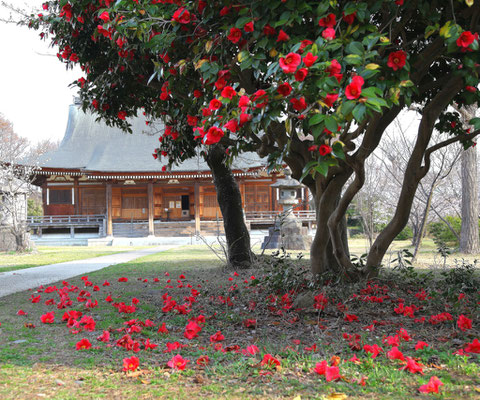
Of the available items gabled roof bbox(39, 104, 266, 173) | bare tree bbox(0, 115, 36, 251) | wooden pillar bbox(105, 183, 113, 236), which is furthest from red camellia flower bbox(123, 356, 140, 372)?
wooden pillar bbox(105, 183, 113, 236)

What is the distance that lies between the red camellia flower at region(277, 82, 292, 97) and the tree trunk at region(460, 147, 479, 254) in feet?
38.0

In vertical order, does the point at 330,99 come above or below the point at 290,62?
below

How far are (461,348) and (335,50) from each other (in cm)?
209

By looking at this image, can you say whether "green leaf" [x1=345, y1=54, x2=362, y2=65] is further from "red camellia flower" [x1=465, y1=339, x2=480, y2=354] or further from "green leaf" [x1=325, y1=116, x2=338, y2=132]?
"red camellia flower" [x1=465, y1=339, x2=480, y2=354]

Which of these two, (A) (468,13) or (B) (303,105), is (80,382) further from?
(A) (468,13)

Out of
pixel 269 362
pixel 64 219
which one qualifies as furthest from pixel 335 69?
pixel 64 219

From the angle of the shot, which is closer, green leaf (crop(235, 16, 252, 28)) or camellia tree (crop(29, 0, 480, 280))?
camellia tree (crop(29, 0, 480, 280))

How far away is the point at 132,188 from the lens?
25062 millimetres

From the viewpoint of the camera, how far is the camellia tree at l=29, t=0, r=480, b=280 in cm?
218

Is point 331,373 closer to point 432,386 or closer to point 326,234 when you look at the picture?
point 432,386

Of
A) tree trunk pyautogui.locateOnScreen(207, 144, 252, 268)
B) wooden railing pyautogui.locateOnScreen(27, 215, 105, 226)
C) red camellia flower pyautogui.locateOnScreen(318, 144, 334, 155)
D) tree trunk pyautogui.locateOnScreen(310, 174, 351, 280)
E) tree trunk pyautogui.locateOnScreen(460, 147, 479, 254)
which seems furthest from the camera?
wooden railing pyautogui.locateOnScreen(27, 215, 105, 226)

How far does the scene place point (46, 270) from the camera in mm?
8844

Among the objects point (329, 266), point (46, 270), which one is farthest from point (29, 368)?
point (46, 270)

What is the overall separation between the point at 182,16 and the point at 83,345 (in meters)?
2.40
